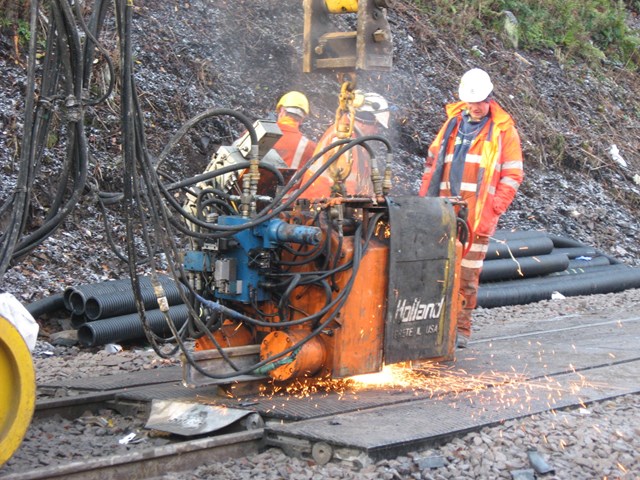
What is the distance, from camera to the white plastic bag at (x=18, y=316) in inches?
178

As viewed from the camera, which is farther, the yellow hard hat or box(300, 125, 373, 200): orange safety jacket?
the yellow hard hat

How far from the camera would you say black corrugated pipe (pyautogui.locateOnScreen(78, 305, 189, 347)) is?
26.0 feet

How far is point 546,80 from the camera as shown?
1864 cm

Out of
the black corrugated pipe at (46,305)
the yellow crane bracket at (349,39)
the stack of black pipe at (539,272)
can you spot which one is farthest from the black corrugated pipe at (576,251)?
the yellow crane bracket at (349,39)

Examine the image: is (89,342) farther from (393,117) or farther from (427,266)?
(393,117)

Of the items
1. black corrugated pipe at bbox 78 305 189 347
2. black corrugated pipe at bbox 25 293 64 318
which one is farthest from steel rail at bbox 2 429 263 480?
black corrugated pipe at bbox 25 293 64 318

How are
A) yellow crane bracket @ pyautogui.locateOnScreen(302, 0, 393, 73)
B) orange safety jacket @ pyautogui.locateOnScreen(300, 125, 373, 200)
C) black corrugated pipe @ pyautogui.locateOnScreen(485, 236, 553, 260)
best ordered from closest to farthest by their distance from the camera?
yellow crane bracket @ pyautogui.locateOnScreen(302, 0, 393, 73), orange safety jacket @ pyautogui.locateOnScreen(300, 125, 373, 200), black corrugated pipe @ pyautogui.locateOnScreen(485, 236, 553, 260)

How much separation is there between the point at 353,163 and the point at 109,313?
8.39 ft

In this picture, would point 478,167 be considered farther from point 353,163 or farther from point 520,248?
point 520,248

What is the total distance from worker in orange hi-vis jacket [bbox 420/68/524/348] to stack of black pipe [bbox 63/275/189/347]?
7.95 feet

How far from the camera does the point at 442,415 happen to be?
5320 mm

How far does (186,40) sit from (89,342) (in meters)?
6.14

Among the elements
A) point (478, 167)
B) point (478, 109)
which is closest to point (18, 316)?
point (478, 167)

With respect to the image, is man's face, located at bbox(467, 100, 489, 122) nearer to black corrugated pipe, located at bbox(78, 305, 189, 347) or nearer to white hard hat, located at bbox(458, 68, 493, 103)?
white hard hat, located at bbox(458, 68, 493, 103)
